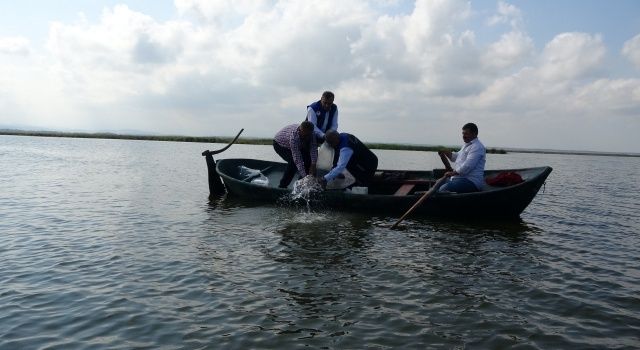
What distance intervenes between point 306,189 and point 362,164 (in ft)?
6.22

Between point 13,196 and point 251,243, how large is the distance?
10.6 meters

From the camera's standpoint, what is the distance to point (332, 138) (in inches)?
513

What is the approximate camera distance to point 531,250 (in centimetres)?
1033

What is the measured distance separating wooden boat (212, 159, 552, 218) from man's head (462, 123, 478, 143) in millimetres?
1473

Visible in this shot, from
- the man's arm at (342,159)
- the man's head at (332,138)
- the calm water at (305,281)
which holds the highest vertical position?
the man's head at (332,138)

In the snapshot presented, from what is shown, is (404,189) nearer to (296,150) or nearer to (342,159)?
(342,159)

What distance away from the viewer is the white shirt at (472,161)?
12477 mm

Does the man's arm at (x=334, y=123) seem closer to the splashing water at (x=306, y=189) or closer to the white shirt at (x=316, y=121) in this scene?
the white shirt at (x=316, y=121)

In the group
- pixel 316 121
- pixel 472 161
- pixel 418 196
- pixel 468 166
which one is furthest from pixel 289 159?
pixel 472 161

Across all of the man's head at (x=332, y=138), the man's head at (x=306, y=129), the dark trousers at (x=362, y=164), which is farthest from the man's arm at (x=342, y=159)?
the man's head at (x=306, y=129)

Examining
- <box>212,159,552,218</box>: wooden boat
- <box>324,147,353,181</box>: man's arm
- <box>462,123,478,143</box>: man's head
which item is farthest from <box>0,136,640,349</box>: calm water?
<box>462,123,478,143</box>: man's head

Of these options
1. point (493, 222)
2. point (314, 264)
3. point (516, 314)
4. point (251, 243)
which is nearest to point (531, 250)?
point (493, 222)

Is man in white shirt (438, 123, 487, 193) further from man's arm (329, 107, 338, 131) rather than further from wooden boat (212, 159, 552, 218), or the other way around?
man's arm (329, 107, 338, 131)

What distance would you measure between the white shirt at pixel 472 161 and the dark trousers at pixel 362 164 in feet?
8.32
